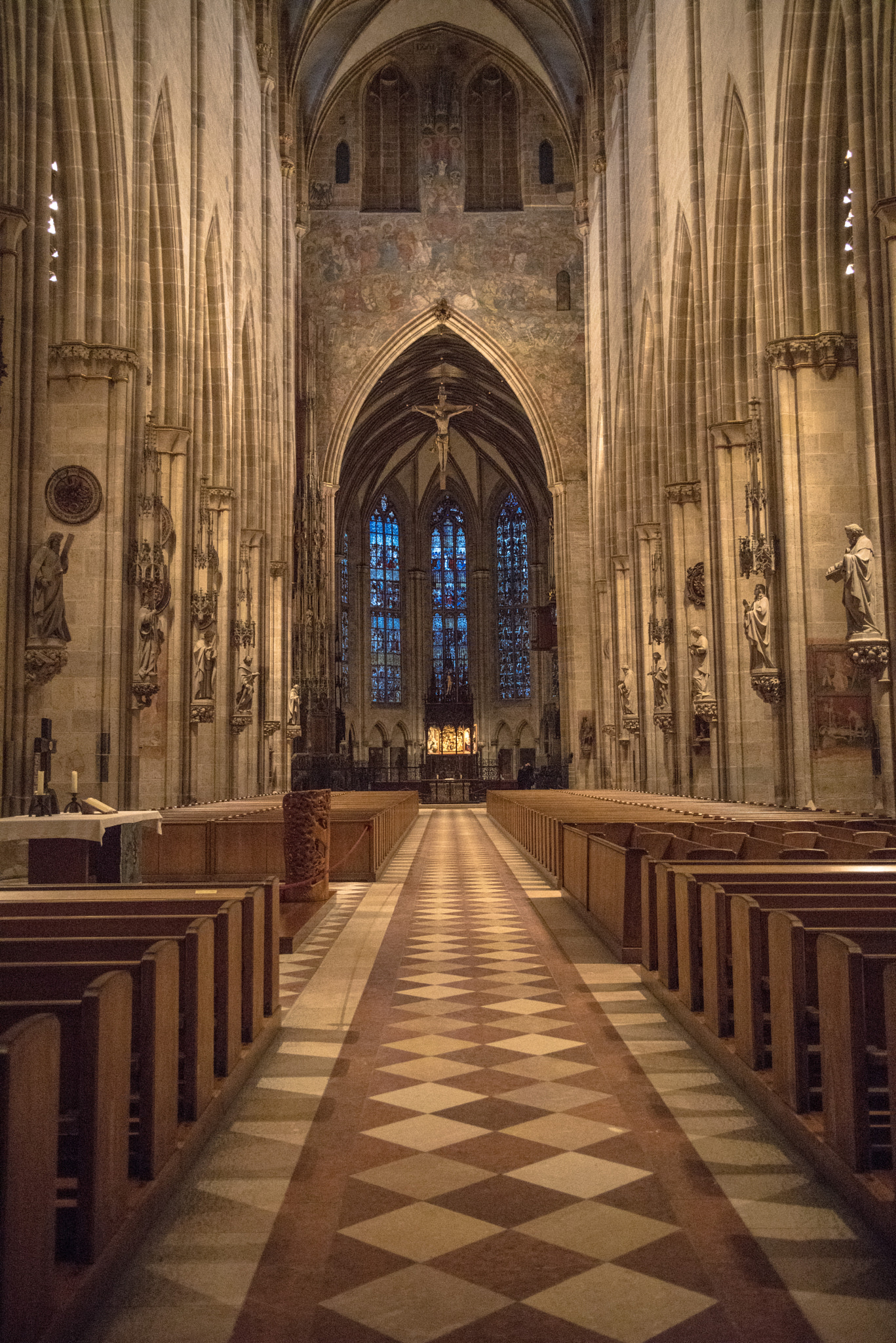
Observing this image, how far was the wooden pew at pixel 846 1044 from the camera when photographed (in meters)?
2.90

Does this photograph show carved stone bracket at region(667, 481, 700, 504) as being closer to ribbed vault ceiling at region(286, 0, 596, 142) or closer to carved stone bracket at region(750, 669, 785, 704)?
carved stone bracket at region(750, 669, 785, 704)

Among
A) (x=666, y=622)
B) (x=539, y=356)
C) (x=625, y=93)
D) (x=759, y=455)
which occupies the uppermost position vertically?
(x=625, y=93)

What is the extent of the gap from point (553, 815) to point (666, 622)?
8165 millimetres

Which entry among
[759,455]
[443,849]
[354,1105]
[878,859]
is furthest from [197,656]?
[354,1105]

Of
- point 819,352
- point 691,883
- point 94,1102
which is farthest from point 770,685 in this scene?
point 94,1102

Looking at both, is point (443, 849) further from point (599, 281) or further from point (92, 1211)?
point (599, 281)

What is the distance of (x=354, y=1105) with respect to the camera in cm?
393

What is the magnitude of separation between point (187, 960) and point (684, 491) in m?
17.6

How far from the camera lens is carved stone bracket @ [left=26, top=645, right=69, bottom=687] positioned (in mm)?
10766

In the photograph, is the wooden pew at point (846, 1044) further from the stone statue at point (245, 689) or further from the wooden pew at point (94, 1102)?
the stone statue at point (245, 689)

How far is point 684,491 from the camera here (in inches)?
783

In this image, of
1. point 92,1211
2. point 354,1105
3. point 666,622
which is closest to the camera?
point 92,1211

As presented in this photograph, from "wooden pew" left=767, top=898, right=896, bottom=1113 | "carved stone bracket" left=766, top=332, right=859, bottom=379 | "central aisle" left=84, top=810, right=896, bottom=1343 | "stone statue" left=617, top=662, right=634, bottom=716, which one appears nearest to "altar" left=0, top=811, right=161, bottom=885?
"central aisle" left=84, top=810, right=896, bottom=1343

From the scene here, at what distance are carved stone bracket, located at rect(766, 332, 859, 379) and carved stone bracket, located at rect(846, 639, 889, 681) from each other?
4605 mm
